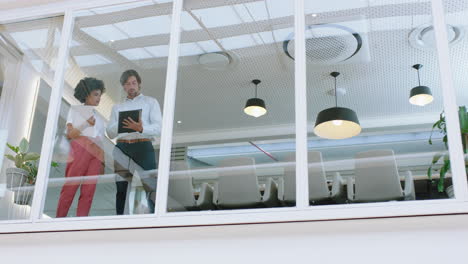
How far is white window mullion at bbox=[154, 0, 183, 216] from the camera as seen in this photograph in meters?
3.54

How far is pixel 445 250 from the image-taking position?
2.86 m

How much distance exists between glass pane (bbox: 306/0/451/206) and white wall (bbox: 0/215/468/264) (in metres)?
0.33

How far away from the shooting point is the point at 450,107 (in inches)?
124

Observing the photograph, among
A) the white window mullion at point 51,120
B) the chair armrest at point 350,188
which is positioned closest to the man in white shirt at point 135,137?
the white window mullion at point 51,120

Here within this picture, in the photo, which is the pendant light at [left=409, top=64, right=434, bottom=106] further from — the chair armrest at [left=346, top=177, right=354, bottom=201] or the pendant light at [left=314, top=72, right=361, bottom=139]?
the chair armrest at [left=346, top=177, right=354, bottom=201]

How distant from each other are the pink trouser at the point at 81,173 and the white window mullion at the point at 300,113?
1.57 m

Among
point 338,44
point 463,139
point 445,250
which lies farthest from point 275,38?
point 445,250

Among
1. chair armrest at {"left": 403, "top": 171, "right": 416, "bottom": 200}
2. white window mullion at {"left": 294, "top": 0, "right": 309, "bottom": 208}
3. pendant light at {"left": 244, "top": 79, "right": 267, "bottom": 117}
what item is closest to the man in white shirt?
white window mullion at {"left": 294, "top": 0, "right": 309, "bottom": 208}

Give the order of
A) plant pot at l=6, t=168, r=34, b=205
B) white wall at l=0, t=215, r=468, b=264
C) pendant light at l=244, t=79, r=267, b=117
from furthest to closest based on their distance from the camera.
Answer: pendant light at l=244, t=79, r=267, b=117
plant pot at l=6, t=168, r=34, b=205
white wall at l=0, t=215, r=468, b=264

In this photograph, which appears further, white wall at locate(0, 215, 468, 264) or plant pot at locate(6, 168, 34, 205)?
plant pot at locate(6, 168, 34, 205)

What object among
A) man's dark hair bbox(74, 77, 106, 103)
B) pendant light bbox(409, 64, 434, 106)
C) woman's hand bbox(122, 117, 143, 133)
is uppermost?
pendant light bbox(409, 64, 434, 106)

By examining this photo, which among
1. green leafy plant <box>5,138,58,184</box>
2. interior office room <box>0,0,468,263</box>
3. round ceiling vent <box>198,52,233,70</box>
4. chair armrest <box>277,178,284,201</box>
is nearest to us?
interior office room <box>0,0,468,263</box>

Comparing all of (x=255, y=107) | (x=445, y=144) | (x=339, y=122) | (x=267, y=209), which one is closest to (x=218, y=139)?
(x=339, y=122)

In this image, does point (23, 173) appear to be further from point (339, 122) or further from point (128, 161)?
point (339, 122)
